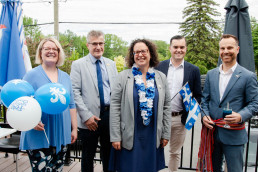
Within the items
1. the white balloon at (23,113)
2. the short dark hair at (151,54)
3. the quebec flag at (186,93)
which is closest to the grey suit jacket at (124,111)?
the short dark hair at (151,54)

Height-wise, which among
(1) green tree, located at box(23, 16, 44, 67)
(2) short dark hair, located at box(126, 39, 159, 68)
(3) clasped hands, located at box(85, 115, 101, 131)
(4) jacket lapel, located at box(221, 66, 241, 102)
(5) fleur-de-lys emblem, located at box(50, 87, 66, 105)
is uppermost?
(1) green tree, located at box(23, 16, 44, 67)

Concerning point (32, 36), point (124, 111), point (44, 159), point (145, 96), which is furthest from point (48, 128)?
point (32, 36)

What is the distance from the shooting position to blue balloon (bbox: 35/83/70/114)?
1.86 meters

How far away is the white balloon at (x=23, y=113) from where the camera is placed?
1.76 meters

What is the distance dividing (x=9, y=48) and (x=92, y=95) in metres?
1.73

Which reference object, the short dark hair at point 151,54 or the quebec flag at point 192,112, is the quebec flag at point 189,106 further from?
the short dark hair at point 151,54

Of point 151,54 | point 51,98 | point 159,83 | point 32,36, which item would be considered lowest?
point 51,98

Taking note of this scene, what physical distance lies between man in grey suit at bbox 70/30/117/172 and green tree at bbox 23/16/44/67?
1268cm

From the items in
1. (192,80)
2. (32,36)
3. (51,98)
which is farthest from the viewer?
(32,36)

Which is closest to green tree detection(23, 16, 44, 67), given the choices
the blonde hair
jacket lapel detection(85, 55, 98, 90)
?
jacket lapel detection(85, 55, 98, 90)

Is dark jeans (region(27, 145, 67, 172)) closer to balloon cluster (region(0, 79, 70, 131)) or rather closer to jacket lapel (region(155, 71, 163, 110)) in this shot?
balloon cluster (region(0, 79, 70, 131))

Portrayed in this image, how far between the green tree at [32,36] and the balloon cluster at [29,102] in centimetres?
1305

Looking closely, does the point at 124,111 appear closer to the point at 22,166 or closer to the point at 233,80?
the point at 233,80

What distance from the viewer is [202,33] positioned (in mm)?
27609
